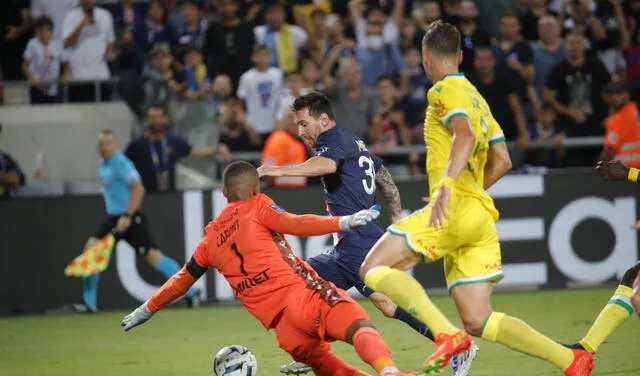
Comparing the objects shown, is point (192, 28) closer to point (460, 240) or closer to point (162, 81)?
point (162, 81)

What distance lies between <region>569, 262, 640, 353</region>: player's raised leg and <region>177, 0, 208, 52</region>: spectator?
9984mm

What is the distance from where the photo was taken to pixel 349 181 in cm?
888

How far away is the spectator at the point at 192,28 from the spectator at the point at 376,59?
7.82 feet

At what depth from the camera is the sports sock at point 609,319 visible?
8.39 metres

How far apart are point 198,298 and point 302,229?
731 centimetres

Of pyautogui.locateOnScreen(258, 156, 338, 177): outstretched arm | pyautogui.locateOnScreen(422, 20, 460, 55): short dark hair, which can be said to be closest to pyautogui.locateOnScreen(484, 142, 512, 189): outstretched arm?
pyautogui.locateOnScreen(422, 20, 460, 55): short dark hair

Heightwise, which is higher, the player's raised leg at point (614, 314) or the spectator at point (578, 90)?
the spectator at point (578, 90)

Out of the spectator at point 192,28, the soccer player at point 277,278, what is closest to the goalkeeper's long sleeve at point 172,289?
the soccer player at point 277,278

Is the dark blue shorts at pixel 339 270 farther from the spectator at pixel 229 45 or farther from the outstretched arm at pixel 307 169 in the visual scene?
the spectator at pixel 229 45

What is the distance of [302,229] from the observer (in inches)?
296

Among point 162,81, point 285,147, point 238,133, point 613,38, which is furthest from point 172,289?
point 613,38

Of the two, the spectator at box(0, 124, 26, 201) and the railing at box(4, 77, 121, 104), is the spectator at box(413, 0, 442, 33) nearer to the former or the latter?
the railing at box(4, 77, 121, 104)

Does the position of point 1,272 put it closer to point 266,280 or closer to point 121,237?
point 121,237

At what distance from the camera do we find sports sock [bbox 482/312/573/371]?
23.1 ft
